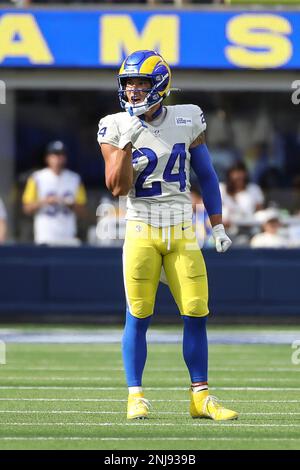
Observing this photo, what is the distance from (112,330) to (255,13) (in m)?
5.12

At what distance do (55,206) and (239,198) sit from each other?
2384mm

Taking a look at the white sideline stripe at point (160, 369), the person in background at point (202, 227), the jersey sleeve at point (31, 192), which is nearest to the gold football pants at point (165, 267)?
the white sideline stripe at point (160, 369)

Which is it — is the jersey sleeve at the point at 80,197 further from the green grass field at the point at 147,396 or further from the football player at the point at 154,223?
the football player at the point at 154,223

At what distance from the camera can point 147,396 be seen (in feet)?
28.6

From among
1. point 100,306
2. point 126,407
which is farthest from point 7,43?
point 126,407

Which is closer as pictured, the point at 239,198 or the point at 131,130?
the point at 131,130

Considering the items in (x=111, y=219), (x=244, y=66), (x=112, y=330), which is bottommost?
(x=112, y=330)

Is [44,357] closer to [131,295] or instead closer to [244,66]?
[131,295]

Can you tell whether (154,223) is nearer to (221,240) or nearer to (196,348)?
A: (221,240)

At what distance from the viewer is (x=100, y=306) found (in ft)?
50.5

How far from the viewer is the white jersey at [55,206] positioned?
1603 cm

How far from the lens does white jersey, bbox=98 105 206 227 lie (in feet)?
24.6

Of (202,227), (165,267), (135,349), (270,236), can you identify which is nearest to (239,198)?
(270,236)
